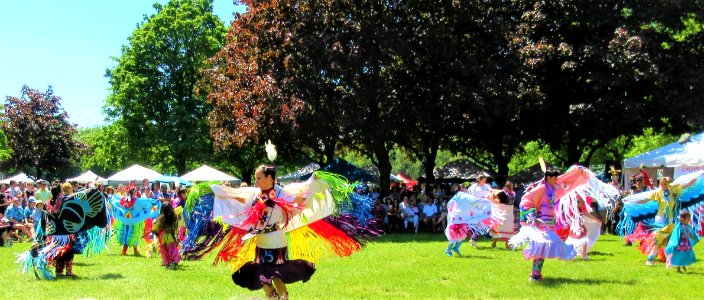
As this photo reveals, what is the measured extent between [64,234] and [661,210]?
8.33 meters

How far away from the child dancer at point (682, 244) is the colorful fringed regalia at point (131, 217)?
8950 mm

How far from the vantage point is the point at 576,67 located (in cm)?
2136

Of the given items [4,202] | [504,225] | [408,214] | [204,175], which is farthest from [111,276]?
[204,175]

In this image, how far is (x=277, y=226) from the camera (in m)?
6.78

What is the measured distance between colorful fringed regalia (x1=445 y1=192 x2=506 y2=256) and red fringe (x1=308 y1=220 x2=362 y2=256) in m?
6.32

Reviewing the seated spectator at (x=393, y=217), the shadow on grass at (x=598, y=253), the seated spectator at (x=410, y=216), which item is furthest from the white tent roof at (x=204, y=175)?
the shadow on grass at (x=598, y=253)

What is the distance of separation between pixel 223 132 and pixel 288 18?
174 inches

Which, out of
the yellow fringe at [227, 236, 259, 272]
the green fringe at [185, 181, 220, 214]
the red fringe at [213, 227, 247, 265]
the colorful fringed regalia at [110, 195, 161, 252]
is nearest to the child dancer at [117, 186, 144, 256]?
the colorful fringed regalia at [110, 195, 161, 252]

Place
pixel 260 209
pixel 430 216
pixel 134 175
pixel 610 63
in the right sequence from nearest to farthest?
pixel 260 209
pixel 430 216
pixel 610 63
pixel 134 175

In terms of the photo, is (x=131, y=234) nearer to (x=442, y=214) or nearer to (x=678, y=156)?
(x=442, y=214)

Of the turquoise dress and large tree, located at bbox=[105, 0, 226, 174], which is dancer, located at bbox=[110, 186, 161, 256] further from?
large tree, located at bbox=[105, 0, 226, 174]

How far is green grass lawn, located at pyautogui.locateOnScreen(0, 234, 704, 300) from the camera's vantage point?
8.73m

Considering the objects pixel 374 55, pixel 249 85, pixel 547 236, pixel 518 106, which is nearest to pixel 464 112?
pixel 518 106

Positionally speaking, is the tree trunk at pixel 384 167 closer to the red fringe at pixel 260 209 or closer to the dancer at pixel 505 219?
the dancer at pixel 505 219
